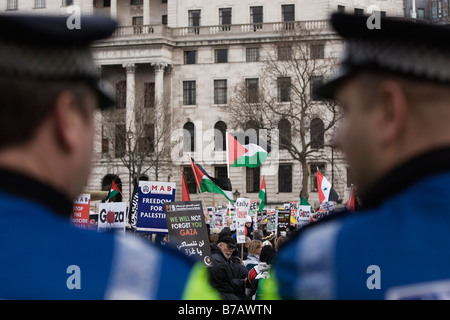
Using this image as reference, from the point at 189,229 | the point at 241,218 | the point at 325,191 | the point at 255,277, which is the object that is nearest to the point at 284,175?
the point at 325,191

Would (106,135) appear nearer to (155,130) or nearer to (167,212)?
(155,130)

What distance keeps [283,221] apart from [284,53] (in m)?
24.9

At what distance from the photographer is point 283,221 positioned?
21.3 metres

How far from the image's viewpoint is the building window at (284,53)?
1726 inches

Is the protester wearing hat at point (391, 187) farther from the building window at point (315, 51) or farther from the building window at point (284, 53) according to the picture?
the building window at point (284, 53)

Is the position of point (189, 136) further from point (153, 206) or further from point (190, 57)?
point (153, 206)

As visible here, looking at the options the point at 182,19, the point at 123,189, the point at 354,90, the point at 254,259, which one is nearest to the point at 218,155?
the point at 123,189

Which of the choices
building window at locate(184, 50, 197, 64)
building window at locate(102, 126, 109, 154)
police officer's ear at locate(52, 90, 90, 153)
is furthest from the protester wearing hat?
building window at locate(184, 50, 197, 64)

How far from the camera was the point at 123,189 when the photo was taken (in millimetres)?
59812

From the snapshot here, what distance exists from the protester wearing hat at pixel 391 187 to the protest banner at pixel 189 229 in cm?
874

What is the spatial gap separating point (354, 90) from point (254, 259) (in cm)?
1023

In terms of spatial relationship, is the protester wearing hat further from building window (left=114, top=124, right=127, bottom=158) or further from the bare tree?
building window (left=114, top=124, right=127, bottom=158)

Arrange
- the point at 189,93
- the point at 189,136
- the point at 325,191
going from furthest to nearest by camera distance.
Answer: the point at 189,93
the point at 189,136
the point at 325,191

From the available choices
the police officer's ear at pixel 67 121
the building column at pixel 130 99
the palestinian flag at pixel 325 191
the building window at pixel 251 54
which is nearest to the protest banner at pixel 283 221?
the palestinian flag at pixel 325 191
